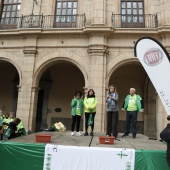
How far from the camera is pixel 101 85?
1166 cm

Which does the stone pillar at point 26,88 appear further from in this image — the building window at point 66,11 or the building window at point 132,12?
the building window at point 132,12

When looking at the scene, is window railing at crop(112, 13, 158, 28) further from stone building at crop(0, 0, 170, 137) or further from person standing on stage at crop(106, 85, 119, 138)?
person standing on stage at crop(106, 85, 119, 138)

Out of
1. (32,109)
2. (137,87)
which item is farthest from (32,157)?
(137,87)

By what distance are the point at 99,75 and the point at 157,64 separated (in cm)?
642

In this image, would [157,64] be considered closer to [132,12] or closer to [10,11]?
[132,12]

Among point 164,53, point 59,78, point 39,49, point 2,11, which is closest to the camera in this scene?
point 164,53

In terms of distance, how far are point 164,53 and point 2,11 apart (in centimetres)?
1187

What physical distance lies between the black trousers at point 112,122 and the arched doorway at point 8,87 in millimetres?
10161

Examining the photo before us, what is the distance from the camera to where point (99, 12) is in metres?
12.5

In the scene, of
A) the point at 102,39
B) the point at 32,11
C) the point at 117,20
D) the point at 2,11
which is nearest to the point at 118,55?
the point at 102,39

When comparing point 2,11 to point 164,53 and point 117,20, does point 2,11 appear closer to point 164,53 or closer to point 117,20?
point 117,20

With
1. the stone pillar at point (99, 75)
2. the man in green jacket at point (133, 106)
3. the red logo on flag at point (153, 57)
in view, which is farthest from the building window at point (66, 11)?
the red logo on flag at point (153, 57)

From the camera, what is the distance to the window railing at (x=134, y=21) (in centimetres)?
1252

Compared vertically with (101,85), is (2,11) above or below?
above
